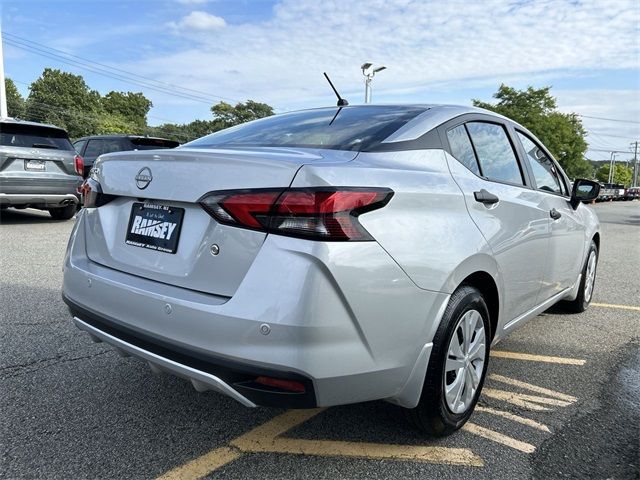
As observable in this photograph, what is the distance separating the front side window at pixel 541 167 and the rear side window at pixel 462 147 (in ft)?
3.03

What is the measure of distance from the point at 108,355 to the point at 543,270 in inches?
113

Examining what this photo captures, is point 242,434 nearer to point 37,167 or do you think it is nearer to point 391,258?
point 391,258

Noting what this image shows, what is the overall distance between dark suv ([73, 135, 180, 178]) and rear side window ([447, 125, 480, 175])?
7.29 meters

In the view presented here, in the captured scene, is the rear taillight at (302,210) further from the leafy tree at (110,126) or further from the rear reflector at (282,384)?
the leafy tree at (110,126)

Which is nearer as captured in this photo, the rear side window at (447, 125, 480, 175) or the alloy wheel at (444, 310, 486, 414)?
the alloy wheel at (444, 310, 486, 414)

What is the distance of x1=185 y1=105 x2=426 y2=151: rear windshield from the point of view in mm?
2555

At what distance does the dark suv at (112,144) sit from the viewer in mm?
9867

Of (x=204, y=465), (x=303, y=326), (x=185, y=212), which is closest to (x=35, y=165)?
(x=185, y=212)

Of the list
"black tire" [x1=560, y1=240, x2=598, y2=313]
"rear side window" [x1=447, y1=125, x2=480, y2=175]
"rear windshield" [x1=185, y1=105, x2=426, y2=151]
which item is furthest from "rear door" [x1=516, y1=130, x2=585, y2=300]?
"rear windshield" [x1=185, y1=105, x2=426, y2=151]

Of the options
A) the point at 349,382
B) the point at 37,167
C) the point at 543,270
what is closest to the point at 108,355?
the point at 349,382

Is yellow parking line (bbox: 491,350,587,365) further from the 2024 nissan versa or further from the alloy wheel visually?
the alloy wheel

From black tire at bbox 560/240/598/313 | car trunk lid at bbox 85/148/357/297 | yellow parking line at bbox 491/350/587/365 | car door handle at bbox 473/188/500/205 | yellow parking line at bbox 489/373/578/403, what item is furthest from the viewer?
black tire at bbox 560/240/598/313

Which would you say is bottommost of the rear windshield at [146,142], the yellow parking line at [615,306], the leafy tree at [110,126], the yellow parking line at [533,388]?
the yellow parking line at [533,388]

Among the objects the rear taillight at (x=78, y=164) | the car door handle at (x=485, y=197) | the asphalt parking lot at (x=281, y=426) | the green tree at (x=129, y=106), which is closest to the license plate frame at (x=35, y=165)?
the rear taillight at (x=78, y=164)
